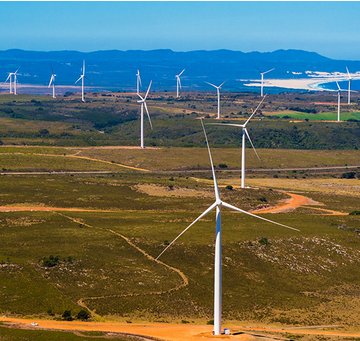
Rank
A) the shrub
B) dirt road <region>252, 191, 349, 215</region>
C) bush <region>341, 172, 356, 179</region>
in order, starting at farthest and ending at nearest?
bush <region>341, 172, 356, 179</region> → dirt road <region>252, 191, 349, 215</region> → the shrub

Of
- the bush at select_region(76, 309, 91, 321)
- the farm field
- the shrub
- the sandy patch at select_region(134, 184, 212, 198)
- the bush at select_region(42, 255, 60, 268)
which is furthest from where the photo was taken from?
the sandy patch at select_region(134, 184, 212, 198)

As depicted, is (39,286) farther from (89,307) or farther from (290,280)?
(290,280)

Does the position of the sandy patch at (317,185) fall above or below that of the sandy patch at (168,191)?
below

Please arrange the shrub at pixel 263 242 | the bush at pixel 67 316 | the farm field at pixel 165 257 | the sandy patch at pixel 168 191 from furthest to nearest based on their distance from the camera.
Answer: the sandy patch at pixel 168 191 → the shrub at pixel 263 242 → the farm field at pixel 165 257 → the bush at pixel 67 316

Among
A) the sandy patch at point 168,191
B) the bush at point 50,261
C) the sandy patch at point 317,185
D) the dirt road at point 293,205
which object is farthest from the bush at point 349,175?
the bush at point 50,261

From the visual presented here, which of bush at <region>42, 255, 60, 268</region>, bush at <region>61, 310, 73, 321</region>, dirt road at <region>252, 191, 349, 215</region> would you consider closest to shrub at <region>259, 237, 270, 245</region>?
dirt road at <region>252, 191, 349, 215</region>

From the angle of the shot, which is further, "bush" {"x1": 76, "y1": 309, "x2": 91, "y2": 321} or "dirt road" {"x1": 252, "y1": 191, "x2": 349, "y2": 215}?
"dirt road" {"x1": 252, "y1": 191, "x2": 349, "y2": 215}

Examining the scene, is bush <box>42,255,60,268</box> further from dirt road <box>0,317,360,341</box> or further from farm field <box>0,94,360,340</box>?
dirt road <box>0,317,360,341</box>

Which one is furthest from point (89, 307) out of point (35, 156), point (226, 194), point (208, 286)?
point (35, 156)

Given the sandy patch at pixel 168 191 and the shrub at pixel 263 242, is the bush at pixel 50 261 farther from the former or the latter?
the sandy patch at pixel 168 191
